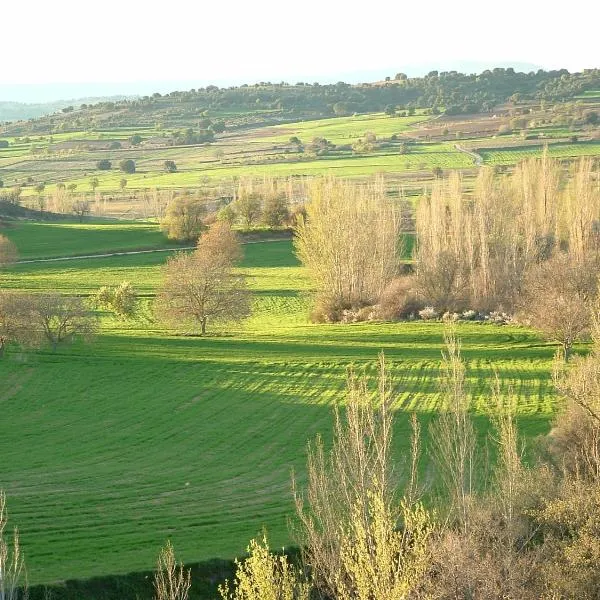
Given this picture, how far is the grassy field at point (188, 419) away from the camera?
2672 centimetres

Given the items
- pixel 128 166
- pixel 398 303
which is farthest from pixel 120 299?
pixel 128 166

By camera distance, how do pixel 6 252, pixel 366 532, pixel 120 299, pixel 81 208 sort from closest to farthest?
pixel 366 532 < pixel 120 299 < pixel 6 252 < pixel 81 208

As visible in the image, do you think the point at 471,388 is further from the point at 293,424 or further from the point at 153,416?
the point at 153,416

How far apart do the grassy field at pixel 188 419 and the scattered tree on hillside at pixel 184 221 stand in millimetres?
27975

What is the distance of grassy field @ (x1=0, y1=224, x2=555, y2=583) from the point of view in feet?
87.7

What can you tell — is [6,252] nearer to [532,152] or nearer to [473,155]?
[473,155]

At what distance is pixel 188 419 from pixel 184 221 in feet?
180

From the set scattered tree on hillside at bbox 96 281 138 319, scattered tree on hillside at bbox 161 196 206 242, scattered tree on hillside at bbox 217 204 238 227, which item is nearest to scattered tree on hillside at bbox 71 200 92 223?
scattered tree on hillside at bbox 161 196 206 242

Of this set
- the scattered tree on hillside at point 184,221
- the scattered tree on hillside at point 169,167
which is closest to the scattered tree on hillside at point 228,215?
the scattered tree on hillside at point 184,221

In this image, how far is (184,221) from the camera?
92.1 meters

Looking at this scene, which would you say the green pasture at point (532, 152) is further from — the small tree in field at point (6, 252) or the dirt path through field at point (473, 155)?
the small tree in field at point (6, 252)

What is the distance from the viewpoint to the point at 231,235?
79.8 m

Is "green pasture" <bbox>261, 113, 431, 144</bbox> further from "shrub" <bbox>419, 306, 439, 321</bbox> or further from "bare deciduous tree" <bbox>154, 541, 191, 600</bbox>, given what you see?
"bare deciduous tree" <bbox>154, 541, 191, 600</bbox>

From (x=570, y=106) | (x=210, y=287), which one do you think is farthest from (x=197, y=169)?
(x=210, y=287)
